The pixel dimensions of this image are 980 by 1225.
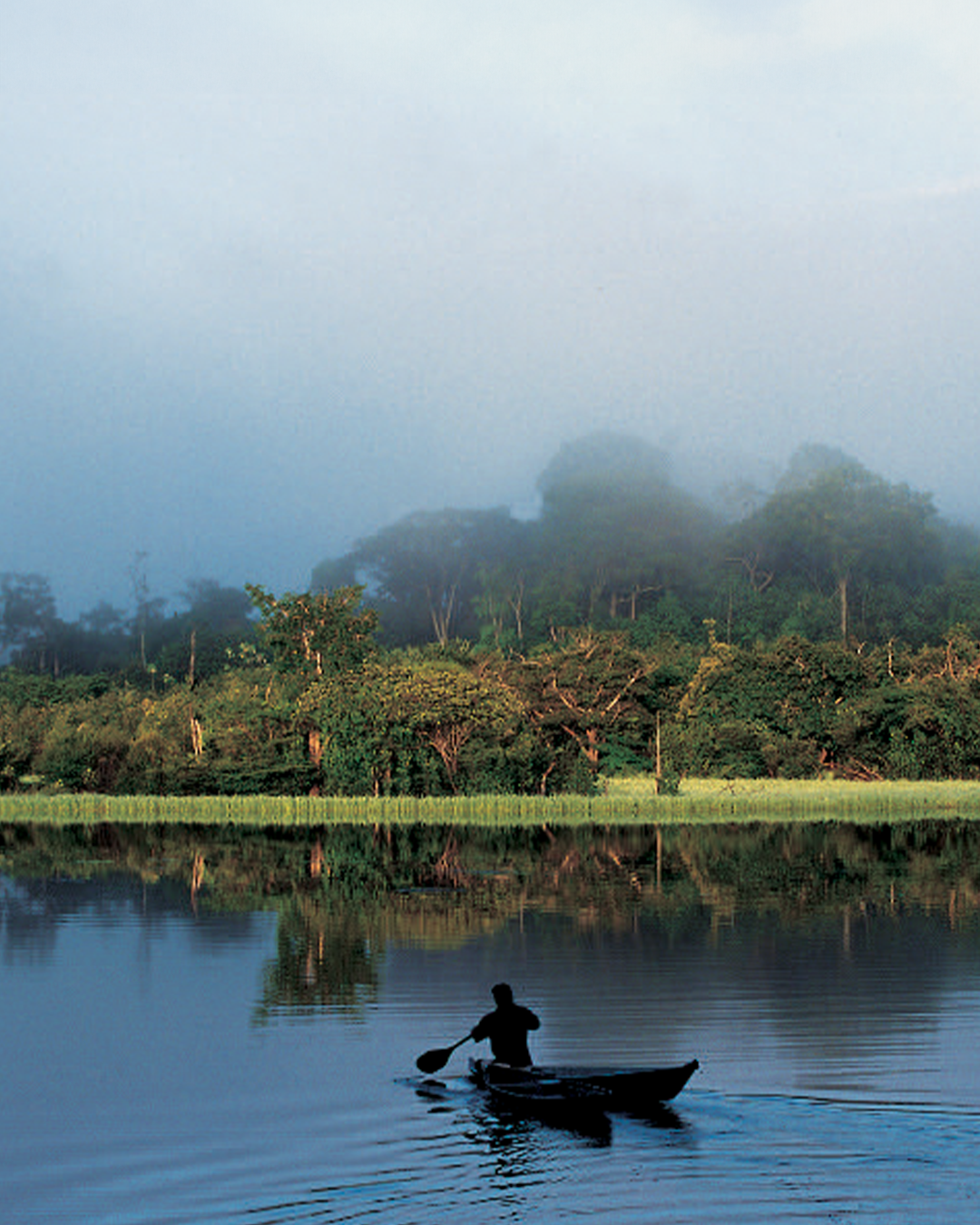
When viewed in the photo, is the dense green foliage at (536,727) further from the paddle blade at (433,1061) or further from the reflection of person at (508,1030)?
the reflection of person at (508,1030)

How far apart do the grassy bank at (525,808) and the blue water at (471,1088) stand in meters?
22.8

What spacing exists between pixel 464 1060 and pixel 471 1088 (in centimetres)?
134

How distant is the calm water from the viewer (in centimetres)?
866

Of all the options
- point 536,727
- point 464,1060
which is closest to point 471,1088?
point 464,1060

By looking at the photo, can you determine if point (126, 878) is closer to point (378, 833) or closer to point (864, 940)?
point (378, 833)

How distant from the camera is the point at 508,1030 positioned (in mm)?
10953

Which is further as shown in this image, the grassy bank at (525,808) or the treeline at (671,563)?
the treeline at (671,563)

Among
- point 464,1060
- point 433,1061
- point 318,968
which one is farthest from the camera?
point 318,968

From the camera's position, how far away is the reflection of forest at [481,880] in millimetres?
19734

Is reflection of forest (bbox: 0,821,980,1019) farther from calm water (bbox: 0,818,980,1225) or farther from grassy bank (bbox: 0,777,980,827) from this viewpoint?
grassy bank (bbox: 0,777,980,827)

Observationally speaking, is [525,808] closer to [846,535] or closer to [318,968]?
[318,968]

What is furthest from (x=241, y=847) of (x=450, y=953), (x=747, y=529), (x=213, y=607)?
(x=213, y=607)

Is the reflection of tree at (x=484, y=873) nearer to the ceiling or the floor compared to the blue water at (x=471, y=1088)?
nearer to the floor

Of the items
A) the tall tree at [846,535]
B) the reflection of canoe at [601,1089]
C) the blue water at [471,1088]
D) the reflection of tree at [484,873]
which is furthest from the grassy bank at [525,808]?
the tall tree at [846,535]
